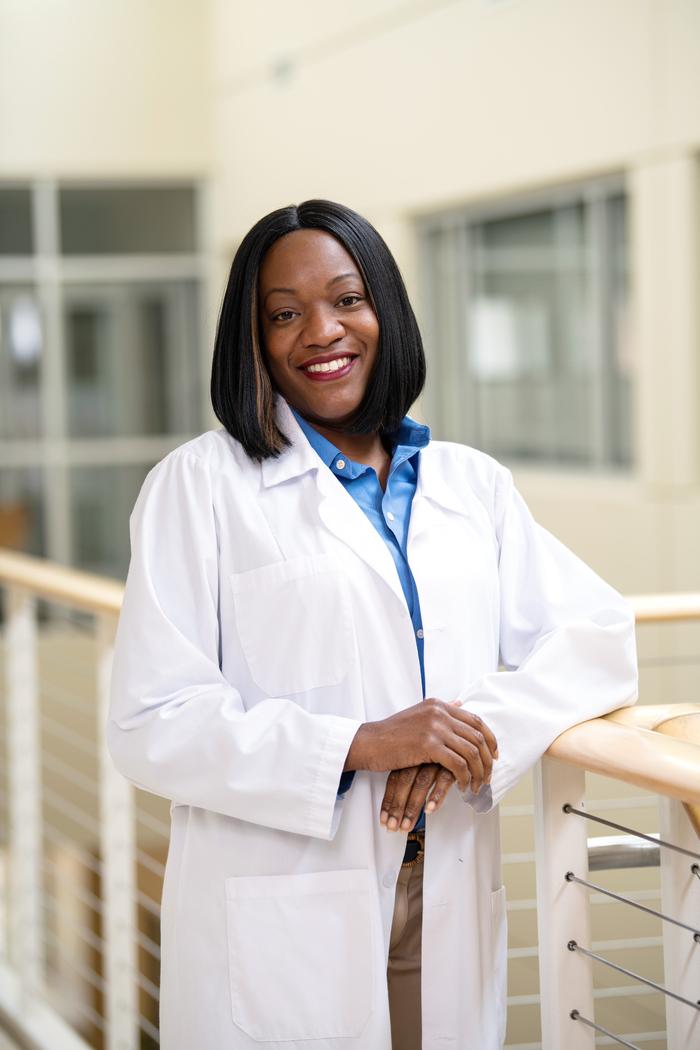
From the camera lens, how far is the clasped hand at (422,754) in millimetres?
1486

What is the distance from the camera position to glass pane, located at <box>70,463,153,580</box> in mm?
8984

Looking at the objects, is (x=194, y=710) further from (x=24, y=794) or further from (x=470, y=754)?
(x=24, y=794)

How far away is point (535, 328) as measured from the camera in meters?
6.41

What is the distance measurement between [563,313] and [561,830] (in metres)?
4.84

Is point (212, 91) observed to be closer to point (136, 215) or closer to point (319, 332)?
point (136, 215)

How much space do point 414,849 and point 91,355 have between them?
7.61 m

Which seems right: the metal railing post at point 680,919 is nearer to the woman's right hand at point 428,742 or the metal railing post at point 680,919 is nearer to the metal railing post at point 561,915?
the metal railing post at point 561,915

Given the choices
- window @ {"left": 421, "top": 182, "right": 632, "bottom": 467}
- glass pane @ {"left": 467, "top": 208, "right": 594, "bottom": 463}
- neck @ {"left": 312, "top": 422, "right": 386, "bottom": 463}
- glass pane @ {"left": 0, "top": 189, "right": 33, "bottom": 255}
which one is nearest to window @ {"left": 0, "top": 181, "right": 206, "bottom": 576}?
glass pane @ {"left": 0, "top": 189, "right": 33, "bottom": 255}

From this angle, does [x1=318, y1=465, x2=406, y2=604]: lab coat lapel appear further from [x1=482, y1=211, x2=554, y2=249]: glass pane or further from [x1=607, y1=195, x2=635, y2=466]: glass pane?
[x1=482, y1=211, x2=554, y2=249]: glass pane

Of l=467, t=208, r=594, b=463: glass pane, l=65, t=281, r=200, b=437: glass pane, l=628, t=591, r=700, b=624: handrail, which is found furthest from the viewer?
l=65, t=281, r=200, b=437: glass pane

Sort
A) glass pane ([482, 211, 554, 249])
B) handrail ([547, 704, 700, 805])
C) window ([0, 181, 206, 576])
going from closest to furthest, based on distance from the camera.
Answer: handrail ([547, 704, 700, 805]), glass pane ([482, 211, 554, 249]), window ([0, 181, 206, 576])

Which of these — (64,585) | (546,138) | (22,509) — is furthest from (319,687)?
(22,509)

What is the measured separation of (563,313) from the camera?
20.3 ft

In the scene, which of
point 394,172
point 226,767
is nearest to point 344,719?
point 226,767
